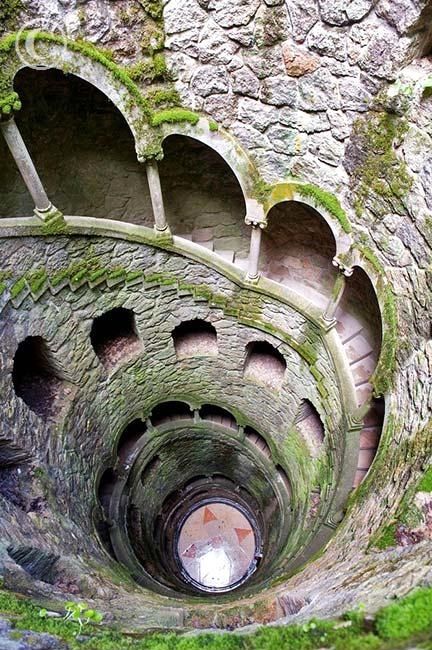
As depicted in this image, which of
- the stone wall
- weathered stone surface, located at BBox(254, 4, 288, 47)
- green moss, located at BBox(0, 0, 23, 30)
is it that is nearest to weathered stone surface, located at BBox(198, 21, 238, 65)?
weathered stone surface, located at BBox(254, 4, 288, 47)

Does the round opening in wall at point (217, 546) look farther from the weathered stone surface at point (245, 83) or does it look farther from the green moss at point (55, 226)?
the weathered stone surface at point (245, 83)

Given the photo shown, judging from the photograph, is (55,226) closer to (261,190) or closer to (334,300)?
(261,190)

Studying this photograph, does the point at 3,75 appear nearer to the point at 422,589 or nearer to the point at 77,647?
the point at 77,647

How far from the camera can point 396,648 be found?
7.29 feet

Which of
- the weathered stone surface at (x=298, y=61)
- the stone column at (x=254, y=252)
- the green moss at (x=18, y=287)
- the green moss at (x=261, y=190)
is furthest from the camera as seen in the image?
the stone column at (x=254, y=252)

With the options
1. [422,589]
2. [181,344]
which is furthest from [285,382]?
[422,589]

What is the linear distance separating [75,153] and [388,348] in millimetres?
6583

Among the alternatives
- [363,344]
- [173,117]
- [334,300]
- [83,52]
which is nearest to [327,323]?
[334,300]

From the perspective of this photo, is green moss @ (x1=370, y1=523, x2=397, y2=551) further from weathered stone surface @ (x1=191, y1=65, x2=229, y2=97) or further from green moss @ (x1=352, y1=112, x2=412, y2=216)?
weathered stone surface @ (x1=191, y1=65, x2=229, y2=97)

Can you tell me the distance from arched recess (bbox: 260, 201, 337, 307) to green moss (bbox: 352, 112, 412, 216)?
5.53 ft

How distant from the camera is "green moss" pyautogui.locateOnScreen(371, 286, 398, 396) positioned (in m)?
6.80

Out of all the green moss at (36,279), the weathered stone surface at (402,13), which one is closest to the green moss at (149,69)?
the weathered stone surface at (402,13)

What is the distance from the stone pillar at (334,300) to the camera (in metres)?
8.03

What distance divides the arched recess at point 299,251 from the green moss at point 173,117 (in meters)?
2.23
